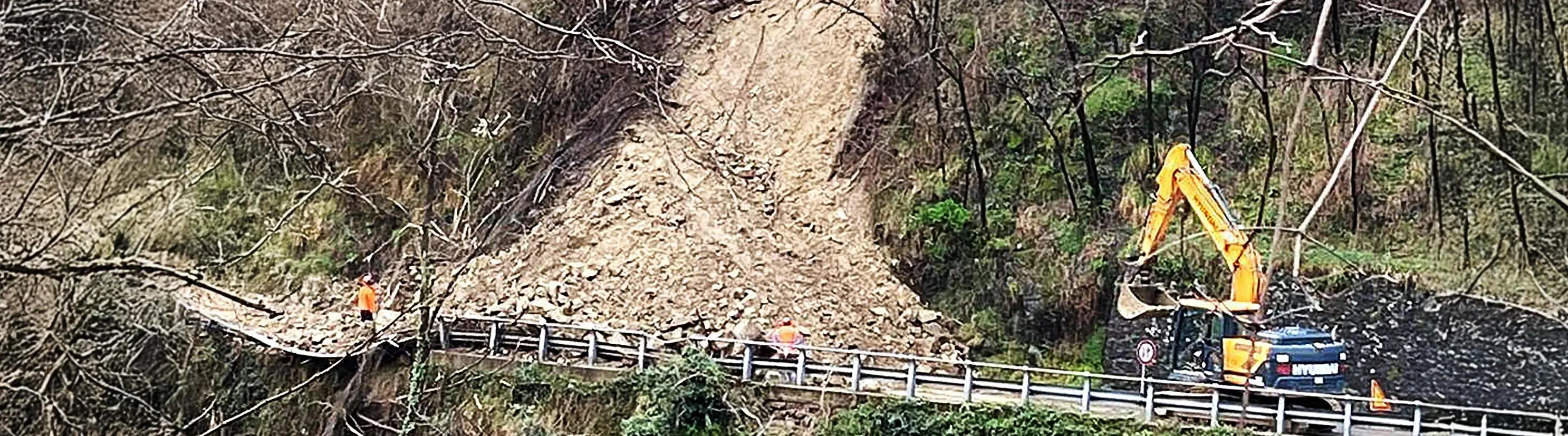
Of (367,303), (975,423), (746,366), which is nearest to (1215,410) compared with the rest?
(975,423)

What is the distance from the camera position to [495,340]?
47.5ft

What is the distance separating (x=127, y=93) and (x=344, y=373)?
6.97 m

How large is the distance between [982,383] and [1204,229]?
7.27 ft

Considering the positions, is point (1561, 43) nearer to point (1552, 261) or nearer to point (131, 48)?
point (1552, 261)

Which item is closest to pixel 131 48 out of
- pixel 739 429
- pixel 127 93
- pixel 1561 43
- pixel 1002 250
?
pixel 127 93

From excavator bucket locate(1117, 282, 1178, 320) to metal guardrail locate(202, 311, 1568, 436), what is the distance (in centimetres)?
56

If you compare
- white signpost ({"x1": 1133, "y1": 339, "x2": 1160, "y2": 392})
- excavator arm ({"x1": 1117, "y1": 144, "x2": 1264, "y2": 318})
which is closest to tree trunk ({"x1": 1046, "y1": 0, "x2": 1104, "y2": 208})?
excavator arm ({"x1": 1117, "y1": 144, "x2": 1264, "y2": 318})

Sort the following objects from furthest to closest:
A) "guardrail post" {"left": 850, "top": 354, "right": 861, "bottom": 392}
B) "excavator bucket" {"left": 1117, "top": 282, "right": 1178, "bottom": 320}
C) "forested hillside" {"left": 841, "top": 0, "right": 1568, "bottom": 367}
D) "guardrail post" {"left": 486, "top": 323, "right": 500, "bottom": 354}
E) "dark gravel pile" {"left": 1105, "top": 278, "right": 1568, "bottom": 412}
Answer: "guardrail post" {"left": 486, "top": 323, "right": 500, "bottom": 354} < "forested hillside" {"left": 841, "top": 0, "right": 1568, "bottom": 367} < "guardrail post" {"left": 850, "top": 354, "right": 861, "bottom": 392} < "dark gravel pile" {"left": 1105, "top": 278, "right": 1568, "bottom": 412} < "excavator bucket" {"left": 1117, "top": 282, "right": 1178, "bottom": 320}

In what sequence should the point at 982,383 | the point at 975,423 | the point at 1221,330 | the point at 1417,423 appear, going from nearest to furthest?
the point at 1417,423, the point at 1221,330, the point at 975,423, the point at 982,383

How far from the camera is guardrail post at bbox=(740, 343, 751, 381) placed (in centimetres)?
1286

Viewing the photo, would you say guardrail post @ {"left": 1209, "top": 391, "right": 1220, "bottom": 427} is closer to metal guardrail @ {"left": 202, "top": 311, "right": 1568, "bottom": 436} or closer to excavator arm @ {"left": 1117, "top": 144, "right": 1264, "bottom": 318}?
metal guardrail @ {"left": 202, "top": 311, "right": 1568, "bottom": 436}

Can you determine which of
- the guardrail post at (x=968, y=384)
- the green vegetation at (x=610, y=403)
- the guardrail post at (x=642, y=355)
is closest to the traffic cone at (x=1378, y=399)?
the guardrail post at (x=968, y=384)

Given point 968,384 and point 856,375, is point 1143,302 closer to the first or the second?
point 968,384

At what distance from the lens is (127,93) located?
888 centimetres
